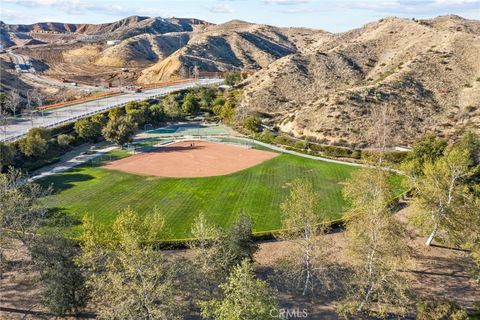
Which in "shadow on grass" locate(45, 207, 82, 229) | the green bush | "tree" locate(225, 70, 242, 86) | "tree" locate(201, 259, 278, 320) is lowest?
"shadow on grass" locate(45, 207, 82, 229)

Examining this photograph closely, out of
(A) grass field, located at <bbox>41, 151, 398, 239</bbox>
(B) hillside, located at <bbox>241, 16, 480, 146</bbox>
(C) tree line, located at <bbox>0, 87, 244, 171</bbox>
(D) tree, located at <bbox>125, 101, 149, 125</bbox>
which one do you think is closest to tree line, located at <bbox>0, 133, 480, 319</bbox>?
(A) grass field, located at <bbox>41, 151, 398, 239</bbox>

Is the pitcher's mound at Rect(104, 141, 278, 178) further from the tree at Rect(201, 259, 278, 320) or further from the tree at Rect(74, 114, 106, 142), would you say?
the tree at Rect(201, 259, 278, 320)

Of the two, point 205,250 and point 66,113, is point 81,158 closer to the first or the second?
point 66,113

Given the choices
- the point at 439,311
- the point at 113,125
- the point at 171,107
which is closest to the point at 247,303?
the point at 439,311

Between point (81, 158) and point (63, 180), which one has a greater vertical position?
point (81, 158)

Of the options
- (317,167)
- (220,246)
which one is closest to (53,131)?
(317,167)

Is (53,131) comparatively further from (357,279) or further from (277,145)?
(357,279)
